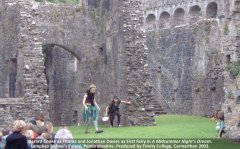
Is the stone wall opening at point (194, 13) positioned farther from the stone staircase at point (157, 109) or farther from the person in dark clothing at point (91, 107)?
the person in dark clothing at point (91, 107)

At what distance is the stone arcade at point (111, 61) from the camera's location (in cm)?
3039

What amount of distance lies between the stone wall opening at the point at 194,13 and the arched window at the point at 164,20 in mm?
3375

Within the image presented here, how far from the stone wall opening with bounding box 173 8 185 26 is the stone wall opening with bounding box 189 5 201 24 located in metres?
1.24

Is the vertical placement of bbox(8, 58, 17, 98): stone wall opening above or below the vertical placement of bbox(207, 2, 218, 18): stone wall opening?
below

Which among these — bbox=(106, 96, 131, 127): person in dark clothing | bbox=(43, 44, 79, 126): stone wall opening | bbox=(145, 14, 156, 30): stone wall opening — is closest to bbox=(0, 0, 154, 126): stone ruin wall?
bbox=(43, 44, 79, 126): stone wall opening

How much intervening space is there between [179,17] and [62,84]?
28490 mm

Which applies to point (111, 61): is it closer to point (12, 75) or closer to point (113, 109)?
point (113, 109)

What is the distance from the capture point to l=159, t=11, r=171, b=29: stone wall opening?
68.4 m

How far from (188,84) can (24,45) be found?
1198 centimetres

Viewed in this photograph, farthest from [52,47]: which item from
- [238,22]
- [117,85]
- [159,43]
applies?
[238,22]

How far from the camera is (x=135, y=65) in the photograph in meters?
31.0

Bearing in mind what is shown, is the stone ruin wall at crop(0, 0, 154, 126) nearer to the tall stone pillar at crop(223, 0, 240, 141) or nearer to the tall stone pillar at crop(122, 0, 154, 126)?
the tall stone pillar at crop(122, 0, 154, 126)

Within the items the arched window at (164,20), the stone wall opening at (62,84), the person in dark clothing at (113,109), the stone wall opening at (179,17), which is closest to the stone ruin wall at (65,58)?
the stone wall opening at (62,84)

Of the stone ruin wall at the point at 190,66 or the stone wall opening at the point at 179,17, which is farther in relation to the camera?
the stone wall opening at the point at 179,17
